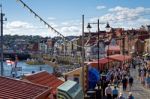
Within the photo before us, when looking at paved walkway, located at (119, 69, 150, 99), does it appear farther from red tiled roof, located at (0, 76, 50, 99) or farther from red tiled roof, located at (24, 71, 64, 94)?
red tiled roof, located at (0, 76, 50, 99)

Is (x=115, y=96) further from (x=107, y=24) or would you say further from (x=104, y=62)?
(x=104, y=62)

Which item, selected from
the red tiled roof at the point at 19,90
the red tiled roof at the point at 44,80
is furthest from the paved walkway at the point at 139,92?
the red tiled roof at the point at 19,90

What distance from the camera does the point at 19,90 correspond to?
1680cm

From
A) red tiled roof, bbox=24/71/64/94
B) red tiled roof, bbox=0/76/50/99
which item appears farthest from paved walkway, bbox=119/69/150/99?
red tiled roof, bbox=0/76/50/99

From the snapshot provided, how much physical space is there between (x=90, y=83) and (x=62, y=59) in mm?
122182

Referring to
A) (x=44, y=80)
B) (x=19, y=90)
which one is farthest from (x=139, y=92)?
(x=19, y=90)

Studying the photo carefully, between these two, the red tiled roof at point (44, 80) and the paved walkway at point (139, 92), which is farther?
the paved walkway at point (139, 92)

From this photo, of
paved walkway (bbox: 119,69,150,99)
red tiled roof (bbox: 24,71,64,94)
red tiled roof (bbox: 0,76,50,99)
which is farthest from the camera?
paved walkway (bbox: 119,69,150,99)

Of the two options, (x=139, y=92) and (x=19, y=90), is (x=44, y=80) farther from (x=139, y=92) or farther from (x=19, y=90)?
(x=139, y=92)

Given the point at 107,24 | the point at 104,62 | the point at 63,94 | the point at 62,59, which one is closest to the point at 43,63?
the point at 62,59

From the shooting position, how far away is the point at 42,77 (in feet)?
84.5

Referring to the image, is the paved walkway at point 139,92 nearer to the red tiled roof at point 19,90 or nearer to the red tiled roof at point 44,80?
the red tiled roof at point 44,80

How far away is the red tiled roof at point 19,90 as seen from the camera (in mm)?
15827

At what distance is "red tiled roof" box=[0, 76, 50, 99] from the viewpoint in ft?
51.9
